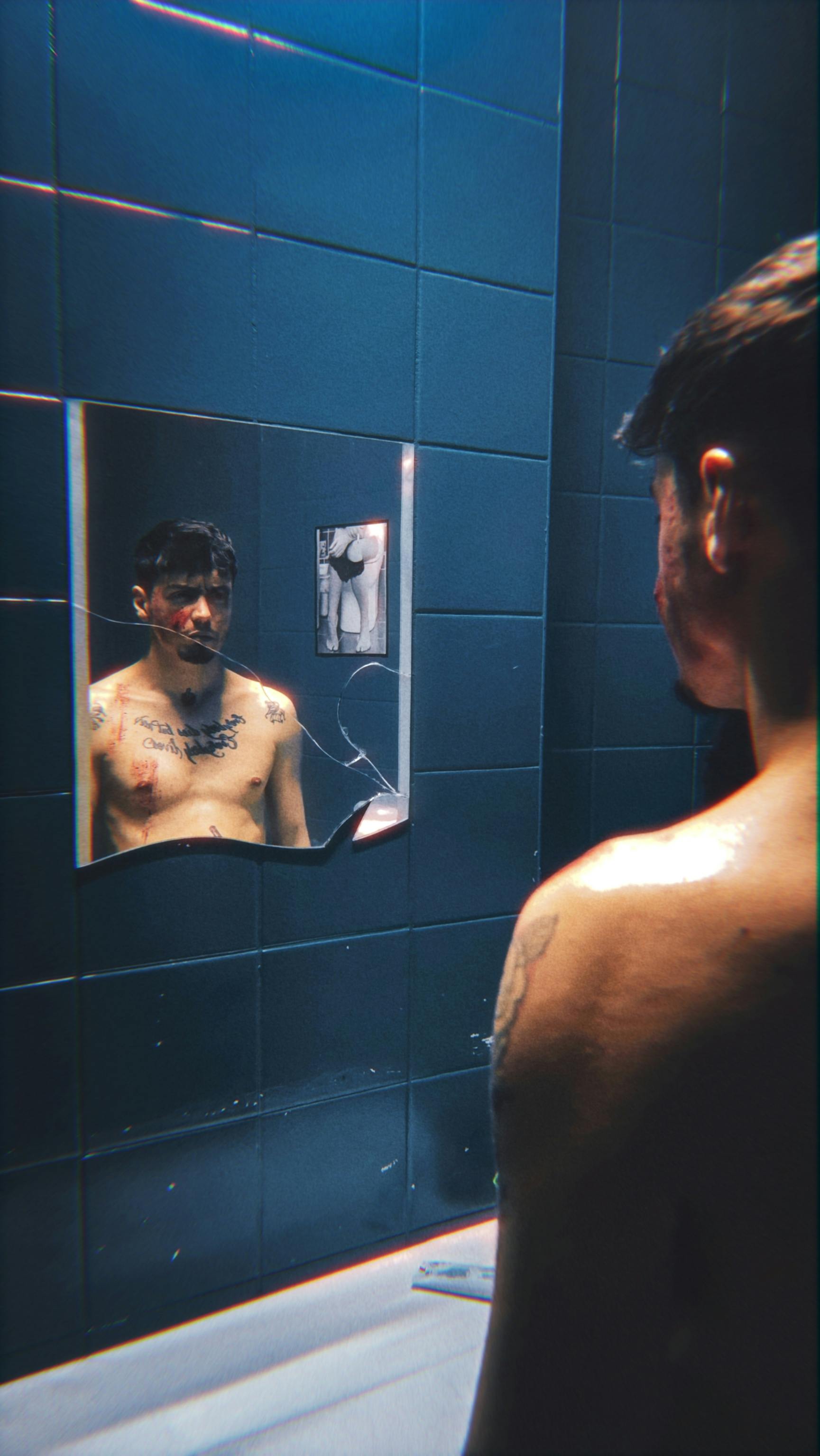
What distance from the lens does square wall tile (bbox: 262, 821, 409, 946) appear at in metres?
1.92

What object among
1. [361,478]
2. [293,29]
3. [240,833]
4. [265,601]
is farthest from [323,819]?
[293,29]

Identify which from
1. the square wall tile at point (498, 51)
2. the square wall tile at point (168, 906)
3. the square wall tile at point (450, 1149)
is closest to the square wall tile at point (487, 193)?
the square wall tile at point (498, 51)

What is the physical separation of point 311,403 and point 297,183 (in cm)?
45

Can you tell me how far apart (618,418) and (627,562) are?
16.8 inches

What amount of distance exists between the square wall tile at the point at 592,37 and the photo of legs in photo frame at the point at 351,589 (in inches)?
60.2

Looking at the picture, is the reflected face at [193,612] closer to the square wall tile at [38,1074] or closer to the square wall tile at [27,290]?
the square wall tile at [27,290]

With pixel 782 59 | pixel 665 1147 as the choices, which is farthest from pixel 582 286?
pixel 665 1147

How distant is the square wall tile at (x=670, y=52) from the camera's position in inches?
90.9

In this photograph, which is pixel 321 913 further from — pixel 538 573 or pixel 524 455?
pixel 524 455

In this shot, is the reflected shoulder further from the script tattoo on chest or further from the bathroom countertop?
the bathroom countertop

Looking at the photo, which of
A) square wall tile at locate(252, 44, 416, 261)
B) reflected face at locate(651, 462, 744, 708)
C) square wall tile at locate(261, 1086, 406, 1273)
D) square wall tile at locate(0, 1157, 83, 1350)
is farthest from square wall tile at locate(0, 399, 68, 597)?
reflected face at locate(651, 462, 744, 708)

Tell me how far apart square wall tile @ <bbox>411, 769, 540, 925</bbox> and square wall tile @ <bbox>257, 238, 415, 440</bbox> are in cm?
88

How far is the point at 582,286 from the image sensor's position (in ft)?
7.99

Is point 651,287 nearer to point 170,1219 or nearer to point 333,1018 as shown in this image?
point 333,1018
